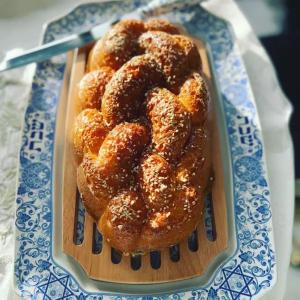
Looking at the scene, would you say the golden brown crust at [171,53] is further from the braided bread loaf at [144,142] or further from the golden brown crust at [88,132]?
the golden brown crust at [88,132]

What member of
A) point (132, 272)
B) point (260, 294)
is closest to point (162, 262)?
point (132, 272)

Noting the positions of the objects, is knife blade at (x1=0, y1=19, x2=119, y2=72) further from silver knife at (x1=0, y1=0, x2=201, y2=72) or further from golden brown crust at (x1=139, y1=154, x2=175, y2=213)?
golden brown crust at (x1=139, y1=154, x2=175, y2=213)

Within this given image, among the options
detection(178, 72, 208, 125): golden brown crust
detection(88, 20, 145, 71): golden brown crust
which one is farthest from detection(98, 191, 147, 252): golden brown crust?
detection(88, 20, 145, 71): golden brown crust

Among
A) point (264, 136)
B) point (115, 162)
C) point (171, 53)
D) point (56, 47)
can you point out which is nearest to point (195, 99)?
point (171, 53)

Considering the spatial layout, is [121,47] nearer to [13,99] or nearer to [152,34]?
[152,34]

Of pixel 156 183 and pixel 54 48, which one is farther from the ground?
pixel 54 48

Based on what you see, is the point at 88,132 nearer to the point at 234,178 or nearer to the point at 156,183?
the point at 156,183

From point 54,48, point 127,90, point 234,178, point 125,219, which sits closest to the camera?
point 125,219
